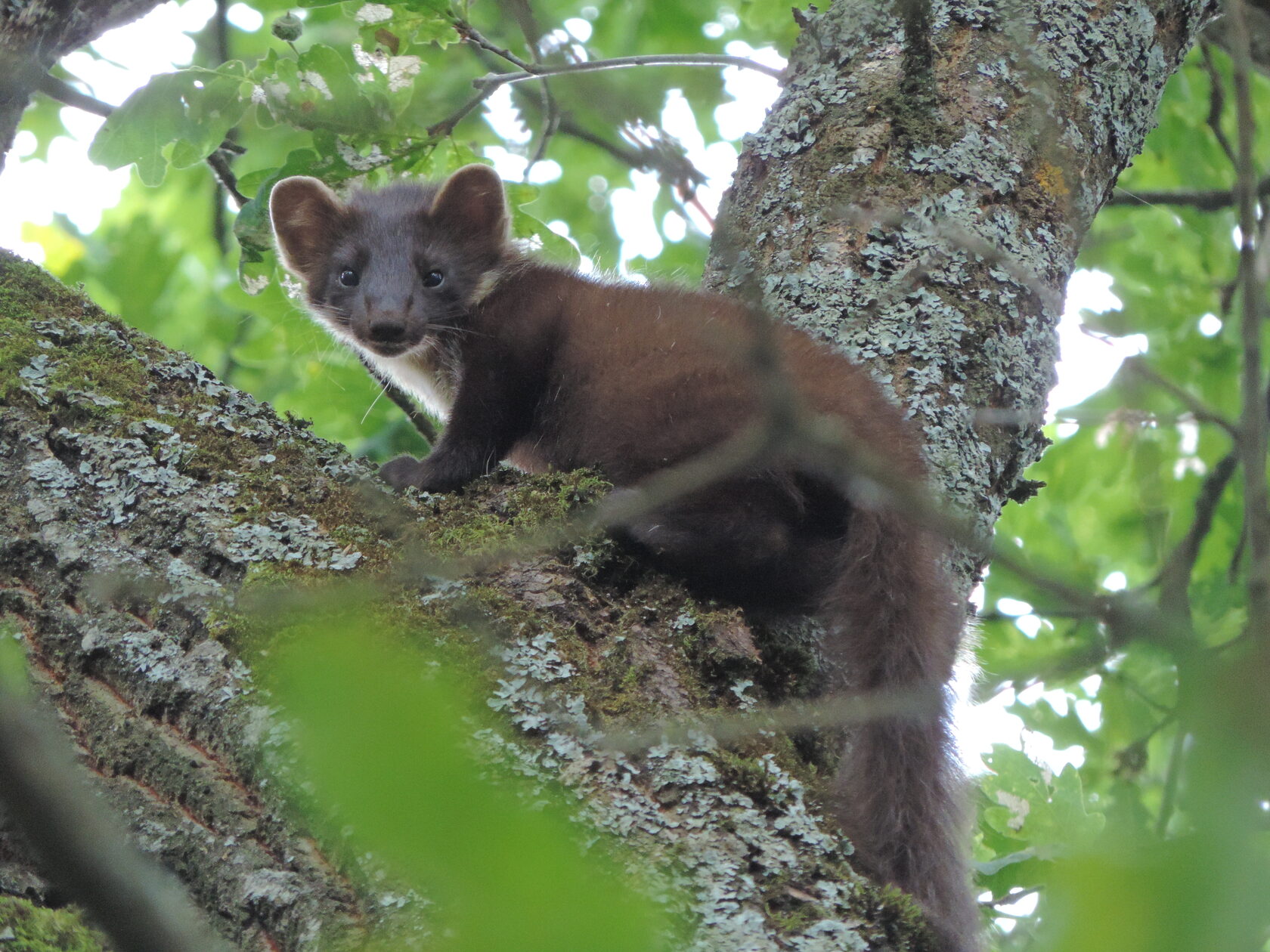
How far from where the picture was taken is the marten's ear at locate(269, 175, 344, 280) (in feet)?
18.3

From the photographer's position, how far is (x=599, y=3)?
8148 millimetres

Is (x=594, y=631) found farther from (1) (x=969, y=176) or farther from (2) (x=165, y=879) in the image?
(1) (x=969, y=176)

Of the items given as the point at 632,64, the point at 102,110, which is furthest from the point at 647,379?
the point at 102,110

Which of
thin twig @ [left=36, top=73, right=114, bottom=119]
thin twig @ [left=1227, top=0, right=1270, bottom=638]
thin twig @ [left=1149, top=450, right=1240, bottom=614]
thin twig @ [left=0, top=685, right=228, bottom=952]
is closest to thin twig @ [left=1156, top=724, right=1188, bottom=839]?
thin twig @ [left=1227, top=0, right=1270, bottom=638]

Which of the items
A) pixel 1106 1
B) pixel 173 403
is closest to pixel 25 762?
pixel 173 403

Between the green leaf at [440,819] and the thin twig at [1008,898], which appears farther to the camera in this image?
the thin twig at [1008,898]

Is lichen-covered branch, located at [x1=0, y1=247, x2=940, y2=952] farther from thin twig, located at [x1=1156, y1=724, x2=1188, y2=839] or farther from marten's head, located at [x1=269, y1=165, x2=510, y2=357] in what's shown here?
marten's head, located at [x1=269, y1=165, x2=510, y2=357]

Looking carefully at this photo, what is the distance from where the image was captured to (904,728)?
2.78m

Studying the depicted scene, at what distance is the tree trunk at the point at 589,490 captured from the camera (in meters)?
2.22

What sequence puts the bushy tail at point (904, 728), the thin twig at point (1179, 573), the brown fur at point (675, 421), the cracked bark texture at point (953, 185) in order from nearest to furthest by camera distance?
the thin twig at point (1179, 573)
the bushy tail at point (904, 728)
the brown fur at point (675, 421)
the cracked bark texture at point (953, 185)

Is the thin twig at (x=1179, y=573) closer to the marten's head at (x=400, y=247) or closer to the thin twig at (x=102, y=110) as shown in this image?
the marten's head at (x=400, y=247)

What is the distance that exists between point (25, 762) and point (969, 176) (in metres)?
3.81

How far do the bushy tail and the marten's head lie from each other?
9.23 feet

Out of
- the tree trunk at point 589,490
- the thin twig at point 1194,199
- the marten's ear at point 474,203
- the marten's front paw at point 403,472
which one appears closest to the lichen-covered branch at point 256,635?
the tree trunk at point 589,490
